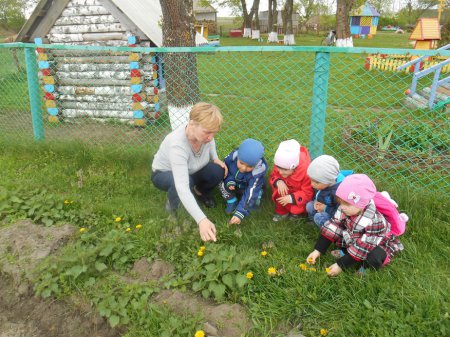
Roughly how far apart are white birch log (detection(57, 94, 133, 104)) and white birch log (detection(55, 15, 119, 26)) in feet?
3.78

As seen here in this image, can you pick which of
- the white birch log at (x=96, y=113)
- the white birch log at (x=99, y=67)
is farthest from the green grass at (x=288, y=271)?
the white birch log at (x=99, y=67)

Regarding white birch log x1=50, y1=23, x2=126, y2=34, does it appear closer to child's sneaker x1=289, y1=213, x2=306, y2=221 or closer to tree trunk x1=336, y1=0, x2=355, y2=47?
child's sneaker x1=289, y1=213, x2=306, y2=221

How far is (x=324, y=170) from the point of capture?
101 inches

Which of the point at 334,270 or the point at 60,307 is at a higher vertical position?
the point at 334,270

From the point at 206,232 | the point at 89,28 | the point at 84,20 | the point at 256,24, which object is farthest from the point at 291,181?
the point at 256,24

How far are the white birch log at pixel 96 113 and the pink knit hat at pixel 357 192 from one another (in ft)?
14.1

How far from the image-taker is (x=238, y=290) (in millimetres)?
2262

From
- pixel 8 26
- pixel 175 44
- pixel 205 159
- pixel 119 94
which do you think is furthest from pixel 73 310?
pixel 8 26

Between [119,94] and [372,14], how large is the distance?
37374 millimetres

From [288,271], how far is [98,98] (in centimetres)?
483

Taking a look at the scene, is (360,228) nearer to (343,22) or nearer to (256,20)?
(343,22)

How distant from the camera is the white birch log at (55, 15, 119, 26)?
587cm

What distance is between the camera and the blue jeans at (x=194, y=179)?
3.10m

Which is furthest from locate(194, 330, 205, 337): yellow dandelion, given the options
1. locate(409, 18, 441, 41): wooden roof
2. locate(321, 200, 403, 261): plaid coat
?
locate(409, 18, 441, 41): wooden roof
